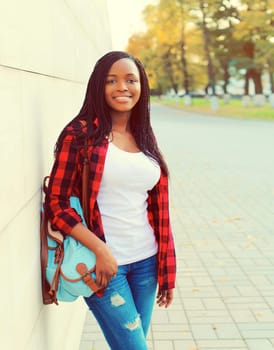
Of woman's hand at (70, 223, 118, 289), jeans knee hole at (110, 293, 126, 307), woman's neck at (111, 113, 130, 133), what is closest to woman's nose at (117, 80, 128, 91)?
woman's neck at (111, 113, 130, 133)

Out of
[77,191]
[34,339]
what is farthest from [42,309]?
[77,191]

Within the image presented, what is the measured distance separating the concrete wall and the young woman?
6.8 inches

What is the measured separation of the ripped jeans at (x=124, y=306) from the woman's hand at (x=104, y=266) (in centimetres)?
12

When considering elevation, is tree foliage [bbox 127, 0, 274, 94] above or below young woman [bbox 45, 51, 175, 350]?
above

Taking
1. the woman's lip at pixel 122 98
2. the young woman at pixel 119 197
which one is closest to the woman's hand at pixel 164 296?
the young woman at pixel 119 197

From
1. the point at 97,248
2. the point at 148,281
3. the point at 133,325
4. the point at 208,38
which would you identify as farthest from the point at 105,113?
the point at 208,38

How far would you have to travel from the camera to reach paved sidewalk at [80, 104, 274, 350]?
4059mm

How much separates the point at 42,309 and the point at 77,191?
23.6 inches

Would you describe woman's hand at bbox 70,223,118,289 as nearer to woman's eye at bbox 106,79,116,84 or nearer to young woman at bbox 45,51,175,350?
young woman at bbox 45,51,175,350

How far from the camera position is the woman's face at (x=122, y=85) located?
2.44 metres

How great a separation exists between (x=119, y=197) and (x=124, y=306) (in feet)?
1.55

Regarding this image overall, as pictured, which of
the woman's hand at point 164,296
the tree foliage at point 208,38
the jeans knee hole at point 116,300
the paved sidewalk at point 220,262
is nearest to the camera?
the jeans knee hole at point 116,300

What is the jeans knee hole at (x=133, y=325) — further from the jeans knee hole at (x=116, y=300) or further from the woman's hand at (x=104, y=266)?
the woman's hand at (x=104, y=266)

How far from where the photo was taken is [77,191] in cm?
237
